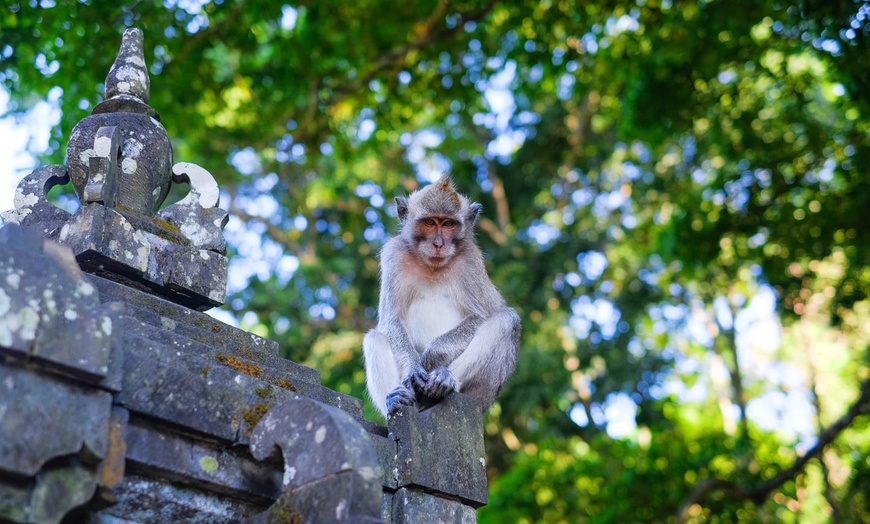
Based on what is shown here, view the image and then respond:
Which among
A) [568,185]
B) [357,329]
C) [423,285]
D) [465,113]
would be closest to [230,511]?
[423,285]

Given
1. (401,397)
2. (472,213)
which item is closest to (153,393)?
(401,397)

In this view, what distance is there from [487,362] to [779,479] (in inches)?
375

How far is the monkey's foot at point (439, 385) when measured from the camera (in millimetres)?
5281

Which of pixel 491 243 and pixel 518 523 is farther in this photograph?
pixel 491 243

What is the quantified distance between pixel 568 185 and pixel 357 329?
6.69 metres

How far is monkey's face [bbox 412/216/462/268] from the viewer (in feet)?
23.1

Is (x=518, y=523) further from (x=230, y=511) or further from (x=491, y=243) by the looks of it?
(x=230, y=511)

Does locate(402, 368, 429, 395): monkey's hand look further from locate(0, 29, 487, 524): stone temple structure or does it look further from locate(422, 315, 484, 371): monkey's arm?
locate(422, 315, 484, 371): monkey's arm

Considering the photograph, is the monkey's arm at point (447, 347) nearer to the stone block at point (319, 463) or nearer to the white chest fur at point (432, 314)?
the white chest fur at point (432, 314)

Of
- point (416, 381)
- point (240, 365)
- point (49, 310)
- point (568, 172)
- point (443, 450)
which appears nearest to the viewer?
point (49, 310)

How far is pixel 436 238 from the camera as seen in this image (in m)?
7.07

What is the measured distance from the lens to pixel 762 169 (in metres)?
13.6

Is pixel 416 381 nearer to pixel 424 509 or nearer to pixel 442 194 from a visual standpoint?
pixel 424 509

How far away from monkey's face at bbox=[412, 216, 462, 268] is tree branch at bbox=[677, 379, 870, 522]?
28.0ft
